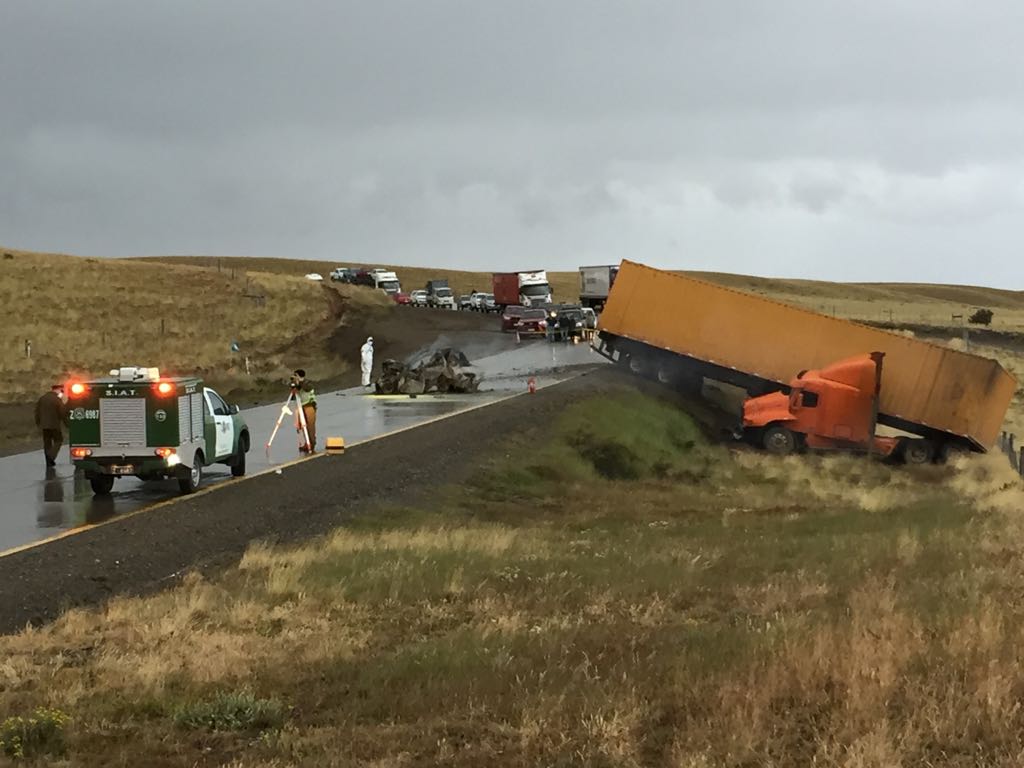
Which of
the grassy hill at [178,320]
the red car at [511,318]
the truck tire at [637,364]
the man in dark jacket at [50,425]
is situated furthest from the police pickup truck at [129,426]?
the red car at [511,318]

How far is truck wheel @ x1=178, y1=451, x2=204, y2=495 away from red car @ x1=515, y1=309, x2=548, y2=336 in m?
50.8

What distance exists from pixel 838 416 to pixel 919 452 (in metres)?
2.67

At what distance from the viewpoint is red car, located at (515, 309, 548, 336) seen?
70.4 meters

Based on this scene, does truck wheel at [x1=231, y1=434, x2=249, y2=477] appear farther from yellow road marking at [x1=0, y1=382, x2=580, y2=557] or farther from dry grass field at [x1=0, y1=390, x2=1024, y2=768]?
dry grass field at [x1=0, y1=390, x2=1024, y2=768]

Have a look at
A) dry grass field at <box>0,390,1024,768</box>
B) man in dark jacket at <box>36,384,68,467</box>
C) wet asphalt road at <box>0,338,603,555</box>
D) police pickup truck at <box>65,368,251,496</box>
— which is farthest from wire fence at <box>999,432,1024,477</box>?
man in dark jacket at <box>36,384,68,467</box>

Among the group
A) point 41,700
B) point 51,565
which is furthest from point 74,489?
point 41,700

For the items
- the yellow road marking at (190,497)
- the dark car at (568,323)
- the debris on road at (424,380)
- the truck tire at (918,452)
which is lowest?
the truck tire at (918,452)

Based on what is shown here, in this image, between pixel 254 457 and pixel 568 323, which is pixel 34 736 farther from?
pixel 568 323

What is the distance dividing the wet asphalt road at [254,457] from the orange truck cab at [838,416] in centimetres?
890

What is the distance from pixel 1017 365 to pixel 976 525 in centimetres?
4804

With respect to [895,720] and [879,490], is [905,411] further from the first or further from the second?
[895,720]

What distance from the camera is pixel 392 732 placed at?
711cm

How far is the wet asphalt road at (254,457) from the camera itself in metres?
17.7

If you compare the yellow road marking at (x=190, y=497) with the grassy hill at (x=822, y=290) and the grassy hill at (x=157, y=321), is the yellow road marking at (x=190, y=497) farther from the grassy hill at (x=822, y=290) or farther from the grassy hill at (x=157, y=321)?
the grassy hill at (x=822, y=290)
